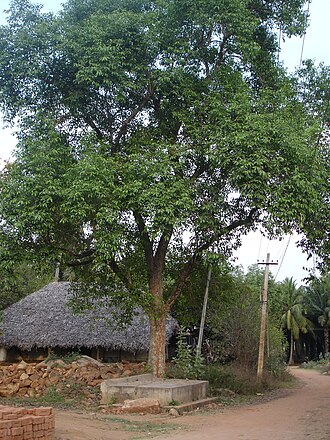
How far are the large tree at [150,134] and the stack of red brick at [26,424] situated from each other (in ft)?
19.9

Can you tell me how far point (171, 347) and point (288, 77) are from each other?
14.8 m

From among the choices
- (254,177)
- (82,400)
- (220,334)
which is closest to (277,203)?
(254,177)

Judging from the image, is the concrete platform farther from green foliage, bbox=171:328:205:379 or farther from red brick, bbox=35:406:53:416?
red brick, bbox=35:406:53:416

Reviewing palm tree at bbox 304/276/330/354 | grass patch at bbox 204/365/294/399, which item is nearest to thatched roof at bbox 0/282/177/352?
grass patch at bbox 204/365/294/399

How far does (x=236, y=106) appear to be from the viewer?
1528cm

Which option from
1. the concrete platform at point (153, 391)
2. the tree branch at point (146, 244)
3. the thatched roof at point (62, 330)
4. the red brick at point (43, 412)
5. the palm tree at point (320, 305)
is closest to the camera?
the red brick at point (43, 412)

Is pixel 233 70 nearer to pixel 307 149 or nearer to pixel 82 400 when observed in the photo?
pixel 307 149

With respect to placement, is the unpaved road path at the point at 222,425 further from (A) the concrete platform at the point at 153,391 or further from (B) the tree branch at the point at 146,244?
(B) the tree branch at the point at 146,244

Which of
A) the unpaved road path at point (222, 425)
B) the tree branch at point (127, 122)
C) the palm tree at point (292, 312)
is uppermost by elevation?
the tree branch at point (127, 122)

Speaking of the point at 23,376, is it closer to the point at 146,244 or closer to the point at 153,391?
the point at 153,391

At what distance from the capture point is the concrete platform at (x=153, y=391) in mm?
14656

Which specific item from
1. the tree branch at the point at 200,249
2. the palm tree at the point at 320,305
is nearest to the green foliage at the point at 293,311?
the palm tree at the point at 320,305

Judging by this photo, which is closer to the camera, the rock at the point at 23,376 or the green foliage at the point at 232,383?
the rock at the point at 23,376

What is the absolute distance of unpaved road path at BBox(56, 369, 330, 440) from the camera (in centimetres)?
1058
